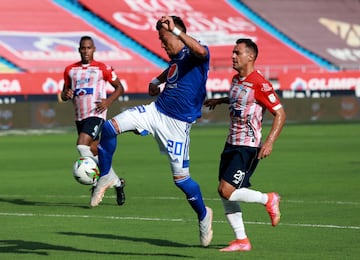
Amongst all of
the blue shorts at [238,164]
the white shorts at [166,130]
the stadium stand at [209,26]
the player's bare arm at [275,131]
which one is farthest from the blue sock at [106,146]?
the stadium stand at [209,26]

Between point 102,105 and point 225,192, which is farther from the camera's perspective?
point 102,105

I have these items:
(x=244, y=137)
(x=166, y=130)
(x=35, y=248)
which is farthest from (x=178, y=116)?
(x=35, y=248)

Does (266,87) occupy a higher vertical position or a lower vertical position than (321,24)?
higher

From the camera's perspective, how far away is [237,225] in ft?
34.0

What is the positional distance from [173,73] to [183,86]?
0.16m

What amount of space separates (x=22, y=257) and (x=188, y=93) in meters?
2.30

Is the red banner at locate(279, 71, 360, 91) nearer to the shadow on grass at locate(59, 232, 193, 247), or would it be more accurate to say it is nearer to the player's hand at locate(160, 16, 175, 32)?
the shadow on grass at locate(59, 232, 193, 247)

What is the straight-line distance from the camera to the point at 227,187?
1028 centimetres

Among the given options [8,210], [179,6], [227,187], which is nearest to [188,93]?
[227,187]

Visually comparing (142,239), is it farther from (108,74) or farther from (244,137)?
(108,74)

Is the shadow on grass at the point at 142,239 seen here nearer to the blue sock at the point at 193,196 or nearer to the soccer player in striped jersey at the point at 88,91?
the blue sock at the point at 193,196

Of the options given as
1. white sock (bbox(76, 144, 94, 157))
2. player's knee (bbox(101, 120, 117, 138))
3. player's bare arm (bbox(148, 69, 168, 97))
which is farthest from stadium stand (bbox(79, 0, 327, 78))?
player's knee (bbox(101, 120, 117, 138))

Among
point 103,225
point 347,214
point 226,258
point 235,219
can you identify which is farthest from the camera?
point 347,214

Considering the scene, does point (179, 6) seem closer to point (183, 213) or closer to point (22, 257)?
point (183, 213)
